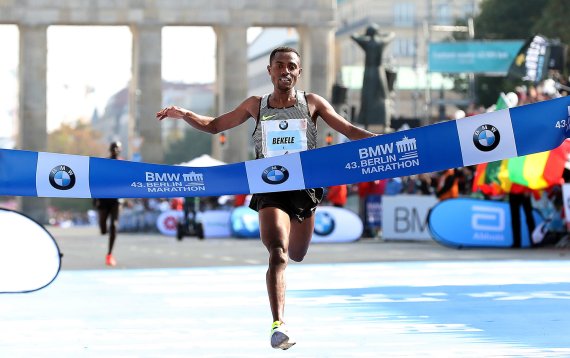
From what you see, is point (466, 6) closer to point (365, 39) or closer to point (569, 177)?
point (365, 39)

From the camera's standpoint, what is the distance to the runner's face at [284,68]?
10.3 m

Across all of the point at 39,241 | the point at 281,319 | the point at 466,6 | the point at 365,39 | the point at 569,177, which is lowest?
the point at 281,319

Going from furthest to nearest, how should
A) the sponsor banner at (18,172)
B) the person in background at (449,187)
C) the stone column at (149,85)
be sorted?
the stone column at (149,85)
the person in background at (449,187)
the sponsor banner at (18,172)

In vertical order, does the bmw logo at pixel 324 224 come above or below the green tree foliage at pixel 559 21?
below

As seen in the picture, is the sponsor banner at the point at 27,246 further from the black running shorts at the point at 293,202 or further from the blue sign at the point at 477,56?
the blue sign at the point at 477,56

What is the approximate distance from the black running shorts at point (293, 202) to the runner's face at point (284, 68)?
2.52 ft

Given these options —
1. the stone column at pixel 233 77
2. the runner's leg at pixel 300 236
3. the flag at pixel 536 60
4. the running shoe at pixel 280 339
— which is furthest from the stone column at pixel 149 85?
the running shoe at pixel 280 339

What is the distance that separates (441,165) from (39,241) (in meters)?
4.17

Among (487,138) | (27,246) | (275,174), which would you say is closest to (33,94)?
(27,246)

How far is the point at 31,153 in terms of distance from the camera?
1172 cm

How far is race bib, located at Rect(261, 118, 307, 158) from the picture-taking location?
10555 millimetres

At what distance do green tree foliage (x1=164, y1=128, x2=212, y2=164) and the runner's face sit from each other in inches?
5789

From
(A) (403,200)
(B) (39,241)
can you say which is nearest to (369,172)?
(B) (39,241)

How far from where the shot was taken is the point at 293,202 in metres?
10.6
